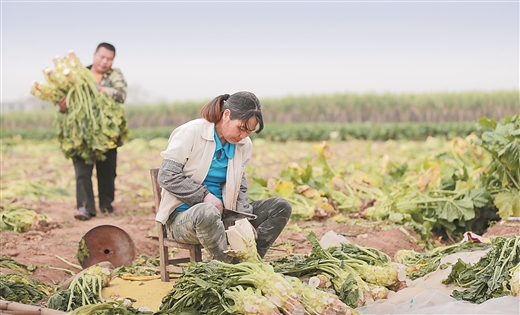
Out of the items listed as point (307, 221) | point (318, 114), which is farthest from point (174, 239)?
point (318, 114)

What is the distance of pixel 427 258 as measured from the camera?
4984mm

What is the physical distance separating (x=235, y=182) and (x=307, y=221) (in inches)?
113

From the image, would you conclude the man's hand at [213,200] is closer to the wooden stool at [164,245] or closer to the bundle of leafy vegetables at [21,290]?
the wooden stool at [164,245]

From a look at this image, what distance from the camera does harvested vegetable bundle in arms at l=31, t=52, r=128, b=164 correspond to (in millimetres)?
7480

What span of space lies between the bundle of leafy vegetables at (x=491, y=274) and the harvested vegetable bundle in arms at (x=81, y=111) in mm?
4622

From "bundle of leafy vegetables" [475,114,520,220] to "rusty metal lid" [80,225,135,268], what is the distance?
3570 mm

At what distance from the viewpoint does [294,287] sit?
347cm

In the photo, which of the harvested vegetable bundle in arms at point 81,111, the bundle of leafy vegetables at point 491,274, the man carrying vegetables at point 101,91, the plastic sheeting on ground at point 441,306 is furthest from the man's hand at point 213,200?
the man carrying vegetables at point 101,91

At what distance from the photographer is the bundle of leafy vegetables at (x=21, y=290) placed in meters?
4.20

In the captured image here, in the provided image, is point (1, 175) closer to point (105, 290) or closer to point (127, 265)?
point (127, 265)

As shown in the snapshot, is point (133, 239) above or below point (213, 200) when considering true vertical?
below

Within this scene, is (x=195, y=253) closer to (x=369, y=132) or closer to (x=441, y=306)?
(x=441, y=306)

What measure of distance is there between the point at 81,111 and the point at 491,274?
5.21 m

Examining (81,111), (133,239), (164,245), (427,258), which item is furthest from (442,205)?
(81,111)
